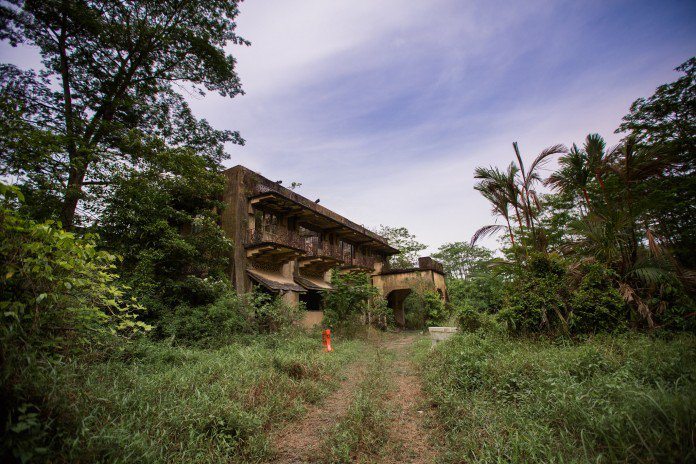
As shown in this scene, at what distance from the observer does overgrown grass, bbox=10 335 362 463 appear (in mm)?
2555

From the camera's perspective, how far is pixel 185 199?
41.5 feet

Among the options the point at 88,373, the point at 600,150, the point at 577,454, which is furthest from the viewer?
the point at 600,150

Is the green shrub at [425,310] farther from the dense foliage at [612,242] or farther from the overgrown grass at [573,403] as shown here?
the overgrown grass at [573,403]

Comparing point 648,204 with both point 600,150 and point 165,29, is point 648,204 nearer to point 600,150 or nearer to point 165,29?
point 600,150

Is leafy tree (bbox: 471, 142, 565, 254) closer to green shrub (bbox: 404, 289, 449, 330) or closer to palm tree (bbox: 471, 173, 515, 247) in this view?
palm tree (bbox: 471, 173, 515, 247)

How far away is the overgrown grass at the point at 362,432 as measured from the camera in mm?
3352

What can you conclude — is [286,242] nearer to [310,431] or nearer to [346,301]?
[346,301]

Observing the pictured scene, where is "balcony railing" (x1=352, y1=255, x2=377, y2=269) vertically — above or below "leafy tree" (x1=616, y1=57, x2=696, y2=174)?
below

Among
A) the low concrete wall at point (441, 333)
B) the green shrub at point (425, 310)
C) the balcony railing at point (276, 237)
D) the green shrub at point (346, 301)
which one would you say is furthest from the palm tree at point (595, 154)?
the green shrub at point (425, 310)

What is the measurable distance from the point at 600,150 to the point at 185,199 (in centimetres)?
1438

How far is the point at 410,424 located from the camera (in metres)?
4.14

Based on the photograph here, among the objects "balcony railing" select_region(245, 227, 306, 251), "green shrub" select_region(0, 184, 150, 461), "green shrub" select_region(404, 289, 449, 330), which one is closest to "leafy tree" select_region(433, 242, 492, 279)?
"green shrub" select_region(404, 289, 449, 330)

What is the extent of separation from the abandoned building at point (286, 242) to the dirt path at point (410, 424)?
7227mm

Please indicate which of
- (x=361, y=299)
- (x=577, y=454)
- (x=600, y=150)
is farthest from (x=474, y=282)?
(x=577, y=454)
